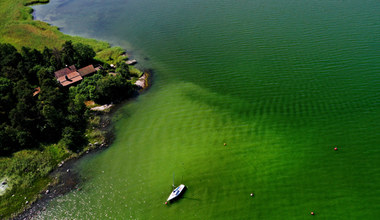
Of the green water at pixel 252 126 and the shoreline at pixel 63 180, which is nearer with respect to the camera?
the green water at pixel 252 126

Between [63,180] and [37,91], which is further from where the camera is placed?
[37,91]

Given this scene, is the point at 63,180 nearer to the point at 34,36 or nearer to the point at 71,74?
the point at 71,74

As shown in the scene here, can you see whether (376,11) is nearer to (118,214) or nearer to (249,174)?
(249,174)

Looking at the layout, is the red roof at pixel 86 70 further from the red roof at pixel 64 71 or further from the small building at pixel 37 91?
the small building at pixel 37 91

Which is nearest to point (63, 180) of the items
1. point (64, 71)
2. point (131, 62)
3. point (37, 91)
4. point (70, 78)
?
point (37, 91)

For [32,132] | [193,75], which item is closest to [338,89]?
[193,75]

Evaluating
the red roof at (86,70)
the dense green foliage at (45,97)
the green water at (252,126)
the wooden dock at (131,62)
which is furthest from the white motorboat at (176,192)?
the wooden dock at (131,62)
